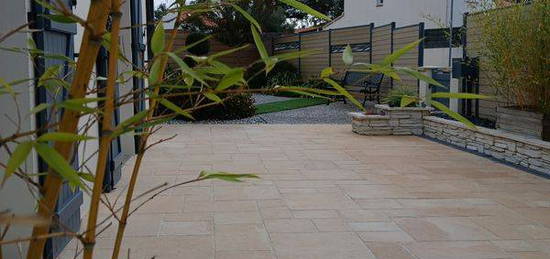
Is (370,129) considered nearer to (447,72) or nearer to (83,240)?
(447,72)

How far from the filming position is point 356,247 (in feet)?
11.7

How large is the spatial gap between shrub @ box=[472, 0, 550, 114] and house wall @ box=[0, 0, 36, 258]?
499cm

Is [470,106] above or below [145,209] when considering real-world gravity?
above

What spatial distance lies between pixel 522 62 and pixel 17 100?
17.1 feet

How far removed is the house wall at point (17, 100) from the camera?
112 inches

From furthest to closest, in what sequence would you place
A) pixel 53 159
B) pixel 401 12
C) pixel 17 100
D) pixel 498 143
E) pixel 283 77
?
pixel 283 77 → pixel 401 12 → pixel 498 143 → pixel 17 100 → pixel 53 159

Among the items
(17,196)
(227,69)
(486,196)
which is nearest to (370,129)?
(486,196)

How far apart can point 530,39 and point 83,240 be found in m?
6.21

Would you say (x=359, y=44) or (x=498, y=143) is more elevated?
(x=359, y=44)

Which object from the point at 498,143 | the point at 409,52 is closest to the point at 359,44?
the point at 409,52

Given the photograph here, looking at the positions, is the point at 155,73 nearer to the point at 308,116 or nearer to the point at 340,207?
the point at 340,207

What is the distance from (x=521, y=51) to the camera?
251 inches

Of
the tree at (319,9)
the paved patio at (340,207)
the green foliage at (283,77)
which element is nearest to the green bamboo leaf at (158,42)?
the paved patio at (340,207)

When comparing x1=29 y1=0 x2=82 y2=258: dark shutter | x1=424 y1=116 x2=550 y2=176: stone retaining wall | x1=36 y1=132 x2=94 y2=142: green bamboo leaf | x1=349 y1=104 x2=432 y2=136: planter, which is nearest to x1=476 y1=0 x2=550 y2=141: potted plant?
x1=424 y1=116 x2=550 y2=176: stone retaining wall
